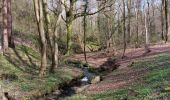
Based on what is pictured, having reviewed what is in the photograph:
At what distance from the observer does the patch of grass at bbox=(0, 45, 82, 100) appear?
22.7 m

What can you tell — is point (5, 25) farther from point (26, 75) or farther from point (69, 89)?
point (69, 89)

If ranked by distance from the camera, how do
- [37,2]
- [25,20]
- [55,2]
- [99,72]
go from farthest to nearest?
[55,2]
[25,20]
[99,72]
[37,2]

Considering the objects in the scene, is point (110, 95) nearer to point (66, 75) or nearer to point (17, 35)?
point (66, 75)

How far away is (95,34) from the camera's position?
71.4m

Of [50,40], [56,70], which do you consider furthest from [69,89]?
[50,40]

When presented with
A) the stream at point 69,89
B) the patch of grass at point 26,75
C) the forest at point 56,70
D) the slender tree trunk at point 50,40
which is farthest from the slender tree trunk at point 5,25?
the stream at point 69,89

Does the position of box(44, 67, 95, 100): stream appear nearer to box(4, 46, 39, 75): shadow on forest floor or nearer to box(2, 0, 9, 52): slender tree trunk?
box(4, 46, 39, 75): shadow on forest floor

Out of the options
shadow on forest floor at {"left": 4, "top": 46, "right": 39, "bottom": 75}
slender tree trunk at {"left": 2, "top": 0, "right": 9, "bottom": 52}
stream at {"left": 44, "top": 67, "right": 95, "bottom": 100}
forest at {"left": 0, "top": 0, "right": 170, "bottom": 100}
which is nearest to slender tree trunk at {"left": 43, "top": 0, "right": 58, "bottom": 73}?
forest at {"left": 0, "top": 0, "right": 170, "bottom": 100}

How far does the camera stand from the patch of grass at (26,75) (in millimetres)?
22688

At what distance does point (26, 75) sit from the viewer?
90.5 feet

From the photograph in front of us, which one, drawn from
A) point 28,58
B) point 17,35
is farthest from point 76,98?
point 17,35

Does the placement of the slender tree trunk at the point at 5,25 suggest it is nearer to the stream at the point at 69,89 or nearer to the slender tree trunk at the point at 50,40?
the slender tree trunk at the point at 50,40

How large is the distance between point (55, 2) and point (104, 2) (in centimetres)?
1133

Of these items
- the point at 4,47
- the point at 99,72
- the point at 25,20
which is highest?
the point at 25,20
